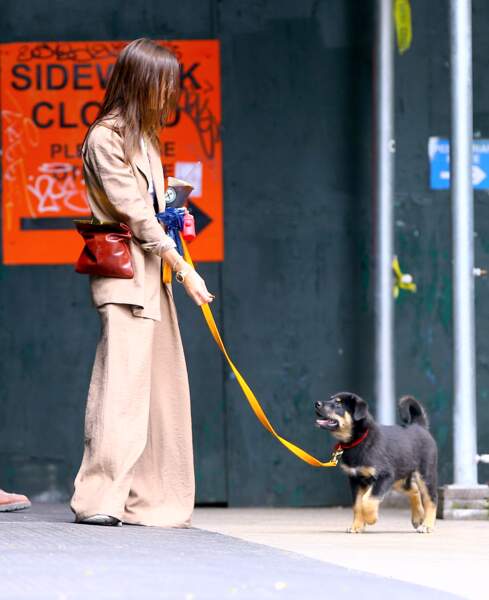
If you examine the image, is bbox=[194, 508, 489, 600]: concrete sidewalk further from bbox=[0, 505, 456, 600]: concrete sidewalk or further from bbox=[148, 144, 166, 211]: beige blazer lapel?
bbox=[148, 144, 166, 211]: beige blazer lapel

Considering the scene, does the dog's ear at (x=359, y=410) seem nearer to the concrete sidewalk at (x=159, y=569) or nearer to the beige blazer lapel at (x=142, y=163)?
the concrete sidewalk at (x=159, y=569)

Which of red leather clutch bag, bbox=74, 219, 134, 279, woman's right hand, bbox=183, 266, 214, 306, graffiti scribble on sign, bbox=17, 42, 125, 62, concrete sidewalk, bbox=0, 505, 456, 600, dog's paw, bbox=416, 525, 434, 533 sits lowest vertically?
dog's paw, bbox=416, 525, 434, 533

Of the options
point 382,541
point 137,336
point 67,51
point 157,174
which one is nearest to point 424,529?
point 382,541

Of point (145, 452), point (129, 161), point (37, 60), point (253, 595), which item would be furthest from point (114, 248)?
point (37, 60)

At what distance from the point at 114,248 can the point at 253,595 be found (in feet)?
7.68

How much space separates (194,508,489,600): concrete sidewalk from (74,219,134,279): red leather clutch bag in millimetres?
1298

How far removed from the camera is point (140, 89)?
642 cm

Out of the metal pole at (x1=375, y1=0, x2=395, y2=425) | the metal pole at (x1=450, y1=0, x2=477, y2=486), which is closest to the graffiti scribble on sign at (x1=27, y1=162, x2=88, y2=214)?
the metal pole at (x1=375, y1=0, x2=395, y2=425)

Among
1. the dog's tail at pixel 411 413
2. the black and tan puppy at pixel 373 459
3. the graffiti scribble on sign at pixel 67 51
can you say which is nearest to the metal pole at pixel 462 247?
the dog's tail at pixel 411 413

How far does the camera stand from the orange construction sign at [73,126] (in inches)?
347

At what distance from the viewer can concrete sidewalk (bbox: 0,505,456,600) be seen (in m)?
4.26

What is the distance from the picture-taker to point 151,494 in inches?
255

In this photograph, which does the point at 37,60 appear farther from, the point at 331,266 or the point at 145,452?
the point at 145,452

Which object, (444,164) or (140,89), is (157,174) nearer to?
(140,89)
